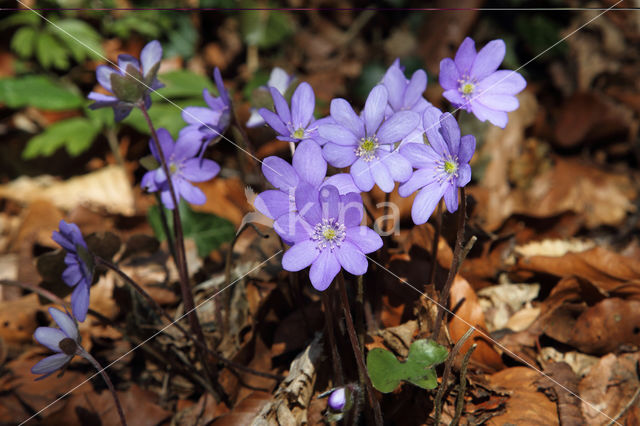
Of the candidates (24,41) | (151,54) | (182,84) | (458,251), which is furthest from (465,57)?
(24,41)

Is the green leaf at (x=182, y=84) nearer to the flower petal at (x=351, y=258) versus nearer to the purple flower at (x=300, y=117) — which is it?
the purple flower at (x=300, y=117)

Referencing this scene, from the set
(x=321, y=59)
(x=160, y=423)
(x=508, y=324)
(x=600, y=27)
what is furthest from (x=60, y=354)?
(x=600, y=27)

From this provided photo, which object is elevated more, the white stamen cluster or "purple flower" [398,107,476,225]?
"purple flower" [398,107,476,225]

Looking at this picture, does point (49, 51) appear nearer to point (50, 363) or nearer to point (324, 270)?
point (50, 363)

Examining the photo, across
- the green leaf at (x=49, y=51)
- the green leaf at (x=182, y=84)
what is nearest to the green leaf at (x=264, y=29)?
the green leaf at (x=182, y=84)

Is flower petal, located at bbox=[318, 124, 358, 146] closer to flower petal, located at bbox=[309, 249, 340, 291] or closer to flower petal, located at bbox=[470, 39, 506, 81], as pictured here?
flower petal, located at bbox=[309, 249, 340, 291]

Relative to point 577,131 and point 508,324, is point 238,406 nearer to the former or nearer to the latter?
point 508,324

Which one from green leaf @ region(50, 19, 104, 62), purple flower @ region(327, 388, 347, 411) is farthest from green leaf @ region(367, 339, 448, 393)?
green leaf @ region(50, 19, 104, 62)
